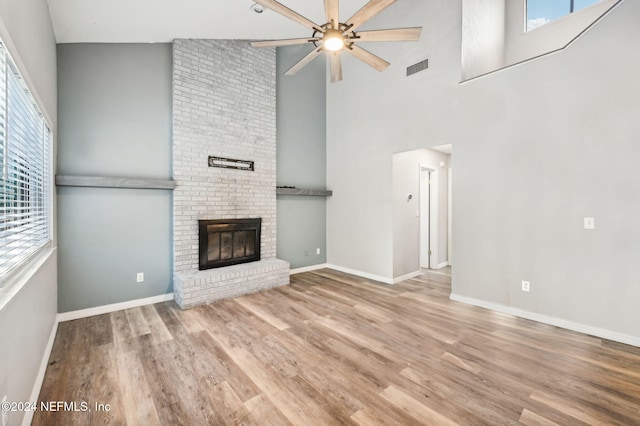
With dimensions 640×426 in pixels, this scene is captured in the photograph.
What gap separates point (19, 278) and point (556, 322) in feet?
15.7

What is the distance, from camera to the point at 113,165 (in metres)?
3.56

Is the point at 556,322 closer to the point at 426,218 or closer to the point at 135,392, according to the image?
the point at 426,218

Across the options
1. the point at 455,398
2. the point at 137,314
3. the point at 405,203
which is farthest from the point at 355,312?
the point at 137,314

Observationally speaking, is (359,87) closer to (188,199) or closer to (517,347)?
(188,199)

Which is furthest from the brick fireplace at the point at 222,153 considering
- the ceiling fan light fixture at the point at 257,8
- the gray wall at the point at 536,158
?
the gray wall at the point at 536,158

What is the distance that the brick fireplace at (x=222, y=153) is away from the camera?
395cm

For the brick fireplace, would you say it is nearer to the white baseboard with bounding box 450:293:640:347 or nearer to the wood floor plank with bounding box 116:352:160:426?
the wood floor plank with bounding box 116:352:160:426

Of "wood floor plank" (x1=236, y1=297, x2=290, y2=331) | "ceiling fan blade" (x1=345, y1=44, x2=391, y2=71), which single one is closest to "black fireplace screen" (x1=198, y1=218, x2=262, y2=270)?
"wood floor plank" (x1=236, y1=297, x2=290, y2=331)

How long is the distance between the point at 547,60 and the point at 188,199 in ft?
15.8

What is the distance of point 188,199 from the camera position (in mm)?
4059

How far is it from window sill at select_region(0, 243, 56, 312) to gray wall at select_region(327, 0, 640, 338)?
4.30 m

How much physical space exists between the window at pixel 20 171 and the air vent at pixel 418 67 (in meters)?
4.45

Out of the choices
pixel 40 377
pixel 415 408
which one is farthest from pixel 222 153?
pixel 415 408

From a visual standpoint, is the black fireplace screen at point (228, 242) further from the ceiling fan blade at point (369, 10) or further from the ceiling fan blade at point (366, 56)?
the ceiling fan blade at point (369, 10)
